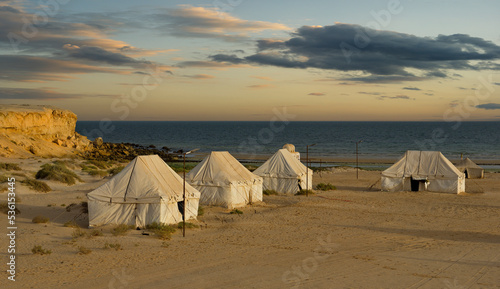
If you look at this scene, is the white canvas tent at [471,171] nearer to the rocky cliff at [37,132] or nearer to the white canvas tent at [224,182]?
the white canvas tent at [224,182]

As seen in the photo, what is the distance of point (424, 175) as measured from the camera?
35.7 meters

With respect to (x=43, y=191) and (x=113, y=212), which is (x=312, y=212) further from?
(x=43, y=191)

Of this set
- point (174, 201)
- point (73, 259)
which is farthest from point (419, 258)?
point (73, 259)

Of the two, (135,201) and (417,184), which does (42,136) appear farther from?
(417,184)

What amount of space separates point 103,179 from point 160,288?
28.1 meters

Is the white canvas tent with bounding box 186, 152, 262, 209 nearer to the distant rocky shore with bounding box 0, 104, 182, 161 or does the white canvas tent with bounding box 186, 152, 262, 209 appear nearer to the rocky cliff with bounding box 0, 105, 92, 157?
the distant rocky shore with bounding box 0, 104, 182, 161

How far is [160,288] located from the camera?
1312cm

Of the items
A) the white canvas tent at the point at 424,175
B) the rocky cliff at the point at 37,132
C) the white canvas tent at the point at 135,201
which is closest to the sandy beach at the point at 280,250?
the white canvas tent at the point at 135,201

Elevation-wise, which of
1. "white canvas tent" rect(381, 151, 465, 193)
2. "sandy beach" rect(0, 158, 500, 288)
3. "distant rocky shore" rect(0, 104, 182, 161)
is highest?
"distant rocky shore" rect(0, 104, 182, 161)

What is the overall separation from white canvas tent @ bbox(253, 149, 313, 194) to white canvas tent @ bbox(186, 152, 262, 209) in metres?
4.92

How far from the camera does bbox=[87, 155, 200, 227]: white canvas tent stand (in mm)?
20547

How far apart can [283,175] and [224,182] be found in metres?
8.07

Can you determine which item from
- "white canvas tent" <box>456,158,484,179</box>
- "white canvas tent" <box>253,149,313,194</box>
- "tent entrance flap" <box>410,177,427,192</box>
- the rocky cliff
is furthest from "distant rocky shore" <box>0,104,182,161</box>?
"white canvas tent" <box>456,158,484,179</box>

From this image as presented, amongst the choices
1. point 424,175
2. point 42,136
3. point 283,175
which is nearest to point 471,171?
point 424,175
